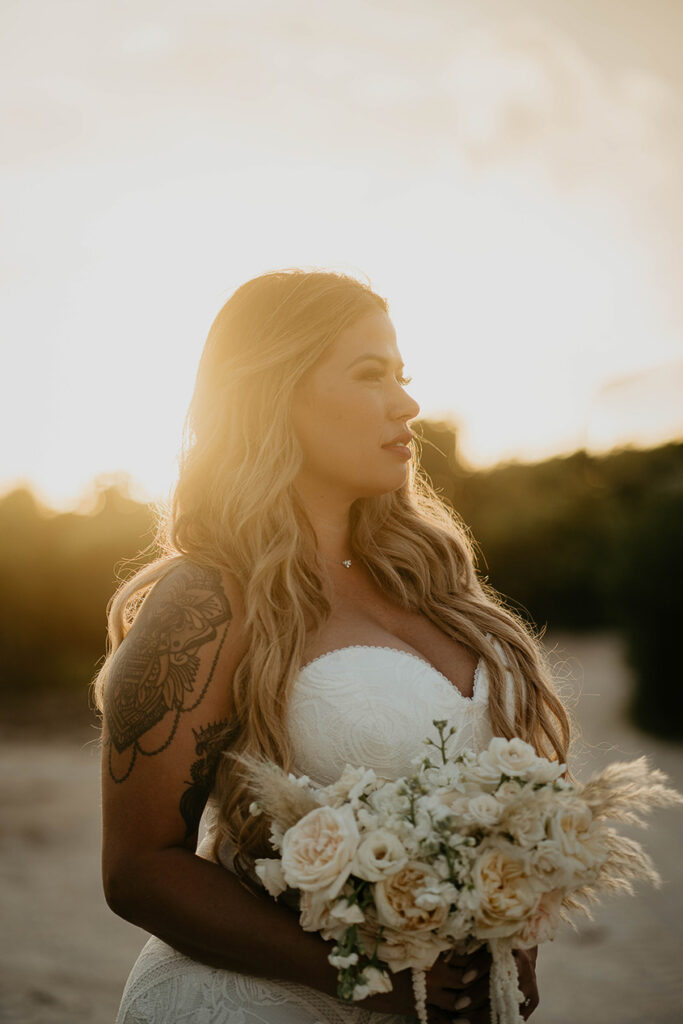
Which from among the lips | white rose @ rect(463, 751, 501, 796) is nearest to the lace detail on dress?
white rose @ rect(463, 751, 501, 796)

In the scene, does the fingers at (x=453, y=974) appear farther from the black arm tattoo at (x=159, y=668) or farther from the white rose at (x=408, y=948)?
the black arm tattoo at (x=159, y=668)

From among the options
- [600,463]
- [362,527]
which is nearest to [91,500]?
[600,463]

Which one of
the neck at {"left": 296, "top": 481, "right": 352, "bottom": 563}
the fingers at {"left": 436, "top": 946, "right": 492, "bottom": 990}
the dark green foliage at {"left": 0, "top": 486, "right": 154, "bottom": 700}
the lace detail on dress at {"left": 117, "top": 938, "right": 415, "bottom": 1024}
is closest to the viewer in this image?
the fingers at {"left": 436, "top": 946, "right": 492, "bottom": 990}

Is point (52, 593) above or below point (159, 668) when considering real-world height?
above

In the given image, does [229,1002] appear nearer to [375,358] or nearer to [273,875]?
[273,875]

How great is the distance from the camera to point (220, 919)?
2523 mm

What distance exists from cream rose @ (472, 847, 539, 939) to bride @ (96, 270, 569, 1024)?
1.00ft

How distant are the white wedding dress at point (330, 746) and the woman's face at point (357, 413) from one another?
2.11 feet

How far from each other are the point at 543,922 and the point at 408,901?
14.8 inches

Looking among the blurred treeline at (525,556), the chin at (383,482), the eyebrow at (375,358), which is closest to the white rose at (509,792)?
the chin at (383,482)

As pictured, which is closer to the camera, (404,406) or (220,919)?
(220,919)

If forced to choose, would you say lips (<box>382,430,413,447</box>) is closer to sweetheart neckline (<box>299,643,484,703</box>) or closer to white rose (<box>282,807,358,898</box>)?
sweetheart neckline (<box>299,643,484,703</box>)

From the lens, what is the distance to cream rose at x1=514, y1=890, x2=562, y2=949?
231 centimetres

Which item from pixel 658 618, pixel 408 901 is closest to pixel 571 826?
pixel 408 901
